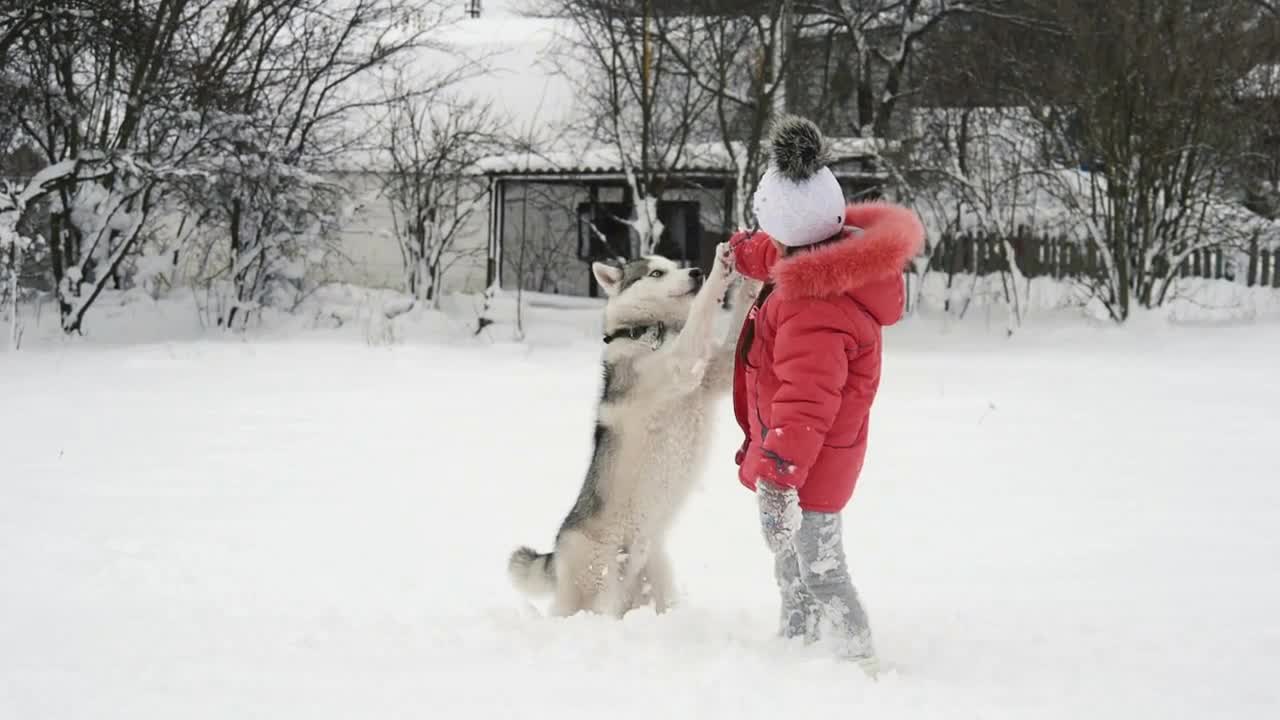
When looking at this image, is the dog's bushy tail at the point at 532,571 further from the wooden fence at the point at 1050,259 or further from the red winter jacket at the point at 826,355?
the wooden fence at the point at 1050,259

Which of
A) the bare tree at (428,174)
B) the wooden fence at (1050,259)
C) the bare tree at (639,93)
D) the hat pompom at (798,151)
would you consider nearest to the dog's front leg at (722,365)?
the hat pompom at (798,151)

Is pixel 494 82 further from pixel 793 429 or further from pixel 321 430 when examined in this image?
pixel 793 429

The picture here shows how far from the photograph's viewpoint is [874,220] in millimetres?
2998

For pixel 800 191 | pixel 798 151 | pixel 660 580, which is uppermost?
pixel 798 151

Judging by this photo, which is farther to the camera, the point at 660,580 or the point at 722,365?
the point at 660,580

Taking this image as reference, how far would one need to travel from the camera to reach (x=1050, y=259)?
16.1 m

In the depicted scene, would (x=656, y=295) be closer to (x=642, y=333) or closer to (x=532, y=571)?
(x=642, y=333)

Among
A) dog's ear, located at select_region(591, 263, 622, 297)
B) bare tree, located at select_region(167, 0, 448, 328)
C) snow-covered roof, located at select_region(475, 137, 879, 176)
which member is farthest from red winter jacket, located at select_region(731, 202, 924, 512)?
snow-covered roof, located at select_region(475, 137, 879, 176)

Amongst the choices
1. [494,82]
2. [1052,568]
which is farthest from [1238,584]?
[494,82]

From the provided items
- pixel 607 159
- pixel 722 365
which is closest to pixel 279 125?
pixel 607 159

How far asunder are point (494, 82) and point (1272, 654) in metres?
19.8

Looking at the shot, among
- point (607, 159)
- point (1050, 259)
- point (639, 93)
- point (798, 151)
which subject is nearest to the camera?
point (798, 151)

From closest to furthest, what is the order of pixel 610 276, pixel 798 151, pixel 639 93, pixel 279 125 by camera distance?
pixel 798 151 → pixel 610 276 → pixel 279 125 → pixel 639 93

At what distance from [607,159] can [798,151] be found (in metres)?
13.2
